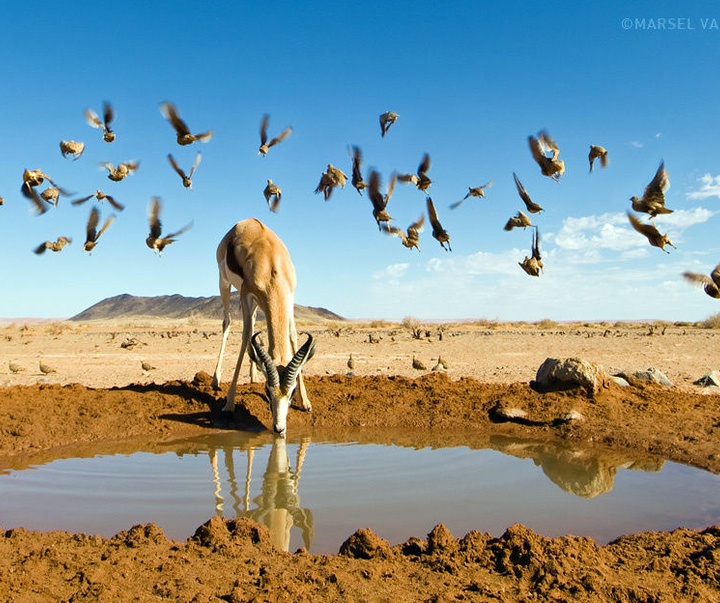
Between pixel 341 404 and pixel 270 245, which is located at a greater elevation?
pixel 270 245

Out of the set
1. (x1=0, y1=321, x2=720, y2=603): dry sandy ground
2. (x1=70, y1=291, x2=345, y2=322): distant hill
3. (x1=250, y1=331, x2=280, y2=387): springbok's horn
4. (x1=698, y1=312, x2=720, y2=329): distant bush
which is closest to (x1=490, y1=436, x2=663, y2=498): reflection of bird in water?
(x1=0, y1=321, x2=720, y2=603): dry sandy ground

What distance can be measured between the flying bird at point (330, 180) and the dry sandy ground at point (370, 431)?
3866 mm

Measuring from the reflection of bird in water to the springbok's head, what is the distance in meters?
3.08

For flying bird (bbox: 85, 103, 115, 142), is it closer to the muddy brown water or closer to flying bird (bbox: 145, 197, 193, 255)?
flying bird (bbox: 145, 197, 193, 255)

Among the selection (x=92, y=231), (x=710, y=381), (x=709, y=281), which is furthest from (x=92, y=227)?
(x=710, y=381)

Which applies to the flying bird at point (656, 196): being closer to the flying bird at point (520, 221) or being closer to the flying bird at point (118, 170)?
the flying bird at point (520, 221)

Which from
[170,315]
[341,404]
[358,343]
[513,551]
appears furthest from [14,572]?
[170,315]

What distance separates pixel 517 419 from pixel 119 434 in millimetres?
6383

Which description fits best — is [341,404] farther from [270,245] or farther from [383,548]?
[383,548]

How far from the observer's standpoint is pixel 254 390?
12094 mm

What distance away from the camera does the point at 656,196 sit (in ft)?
35.8

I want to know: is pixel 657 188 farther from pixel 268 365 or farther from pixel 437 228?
pixel 268 365

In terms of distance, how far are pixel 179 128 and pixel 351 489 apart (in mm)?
7754

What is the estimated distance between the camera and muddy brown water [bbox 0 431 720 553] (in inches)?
235
